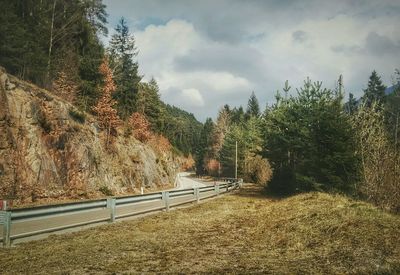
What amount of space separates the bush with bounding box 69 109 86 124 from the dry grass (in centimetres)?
1787

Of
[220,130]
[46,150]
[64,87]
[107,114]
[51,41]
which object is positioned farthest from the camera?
[220,130]

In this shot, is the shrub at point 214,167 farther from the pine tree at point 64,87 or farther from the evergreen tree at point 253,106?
the pine tree at point 64,87

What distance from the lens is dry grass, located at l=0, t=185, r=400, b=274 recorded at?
7777mm

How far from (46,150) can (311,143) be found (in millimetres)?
18132

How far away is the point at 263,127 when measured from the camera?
41.8 m

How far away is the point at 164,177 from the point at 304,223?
42786mm

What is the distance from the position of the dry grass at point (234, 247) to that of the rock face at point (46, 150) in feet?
36.3

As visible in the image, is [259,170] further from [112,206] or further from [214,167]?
[112,206]

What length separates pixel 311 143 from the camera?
88.1 ft

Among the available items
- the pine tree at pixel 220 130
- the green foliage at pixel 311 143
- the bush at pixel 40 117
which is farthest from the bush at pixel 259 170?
the bush at pixel 40 117

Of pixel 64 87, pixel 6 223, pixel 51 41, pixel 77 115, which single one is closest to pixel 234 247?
pixel 6 223

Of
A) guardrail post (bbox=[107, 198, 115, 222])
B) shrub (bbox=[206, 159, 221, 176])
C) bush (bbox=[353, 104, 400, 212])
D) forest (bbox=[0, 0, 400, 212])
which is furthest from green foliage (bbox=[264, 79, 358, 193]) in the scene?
shrub (bbox=[206, 159, 221, 176])

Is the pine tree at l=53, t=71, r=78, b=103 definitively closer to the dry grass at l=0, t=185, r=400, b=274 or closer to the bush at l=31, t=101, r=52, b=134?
the bush at l=31, t=101, r=52, b=134

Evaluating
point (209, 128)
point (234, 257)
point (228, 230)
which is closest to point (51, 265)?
point (234, 257)
